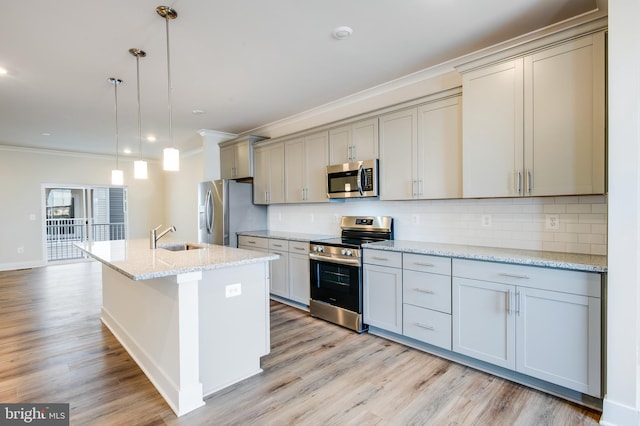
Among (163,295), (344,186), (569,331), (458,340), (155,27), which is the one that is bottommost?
(458,340)

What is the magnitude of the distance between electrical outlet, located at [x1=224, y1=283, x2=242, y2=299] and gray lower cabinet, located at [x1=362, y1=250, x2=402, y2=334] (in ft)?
4.30

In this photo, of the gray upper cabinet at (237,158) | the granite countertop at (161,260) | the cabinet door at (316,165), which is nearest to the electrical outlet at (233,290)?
the granite countertop at (161,260)

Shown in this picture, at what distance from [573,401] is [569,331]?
1.58ft

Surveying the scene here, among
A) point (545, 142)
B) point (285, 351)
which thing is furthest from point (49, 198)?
point (545, 142)

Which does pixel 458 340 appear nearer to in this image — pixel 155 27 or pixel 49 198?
pixel 155 27

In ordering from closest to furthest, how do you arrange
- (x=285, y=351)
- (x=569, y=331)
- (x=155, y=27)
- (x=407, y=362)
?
1. (x=569, y=331)
2. (x=155, y=27)
3. (x=407, y=362)
4. (x=285, y=351)

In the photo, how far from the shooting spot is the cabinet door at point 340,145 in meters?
3.75

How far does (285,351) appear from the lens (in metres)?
2.90

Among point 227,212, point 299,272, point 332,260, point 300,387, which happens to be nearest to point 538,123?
point 332,260

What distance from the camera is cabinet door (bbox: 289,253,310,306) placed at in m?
3.89

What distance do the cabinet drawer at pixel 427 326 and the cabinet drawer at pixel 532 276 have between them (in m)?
0.42

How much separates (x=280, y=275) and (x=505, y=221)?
2650 mm

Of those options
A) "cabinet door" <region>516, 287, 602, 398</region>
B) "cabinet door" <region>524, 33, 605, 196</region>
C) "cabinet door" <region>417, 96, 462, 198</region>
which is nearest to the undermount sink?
"cabinet door" <region>417, 96, 462, 198</region>
